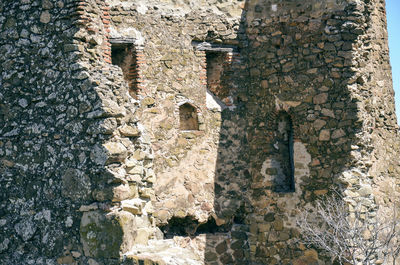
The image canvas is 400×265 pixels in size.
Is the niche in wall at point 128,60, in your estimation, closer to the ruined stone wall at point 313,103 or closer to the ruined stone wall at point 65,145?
the ruined stone wall at point 313,103

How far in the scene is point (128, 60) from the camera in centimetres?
1017

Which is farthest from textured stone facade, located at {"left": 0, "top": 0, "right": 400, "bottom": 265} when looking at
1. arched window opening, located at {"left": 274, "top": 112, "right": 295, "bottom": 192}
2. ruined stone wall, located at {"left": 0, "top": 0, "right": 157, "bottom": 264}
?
ruined stone wall, located at {"left": 0, "top": 0, "right": 157, "bottom": 264}

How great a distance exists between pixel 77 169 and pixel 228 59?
5.45 m

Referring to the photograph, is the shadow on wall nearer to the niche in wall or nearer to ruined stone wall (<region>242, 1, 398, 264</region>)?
ruined stone wall (<region>242, 1, 398, 264</region>)

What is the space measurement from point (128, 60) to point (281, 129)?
3063mm

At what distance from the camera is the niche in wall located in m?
10.0

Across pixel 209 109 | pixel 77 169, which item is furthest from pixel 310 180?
pixel 77 169

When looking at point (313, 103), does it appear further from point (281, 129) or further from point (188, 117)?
point (188, 117)

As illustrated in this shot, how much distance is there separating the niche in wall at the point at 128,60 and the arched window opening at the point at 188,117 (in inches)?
43.3

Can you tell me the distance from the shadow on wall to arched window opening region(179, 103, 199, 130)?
1.76ft

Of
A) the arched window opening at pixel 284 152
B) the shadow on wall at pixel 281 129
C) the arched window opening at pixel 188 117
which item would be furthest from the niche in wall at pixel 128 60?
the arched window opening at pixel 284 152

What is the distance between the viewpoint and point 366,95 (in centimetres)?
986

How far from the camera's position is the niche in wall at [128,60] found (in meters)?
10.0

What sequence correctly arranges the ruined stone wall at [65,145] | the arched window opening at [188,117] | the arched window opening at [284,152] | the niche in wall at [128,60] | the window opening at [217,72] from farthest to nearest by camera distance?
the window opening at [217,72] → the arched window opening at [188,117] → the arched window opening at [284,152] → the niche in wall at [128,60] → the ruined stone wall at [65,145]
